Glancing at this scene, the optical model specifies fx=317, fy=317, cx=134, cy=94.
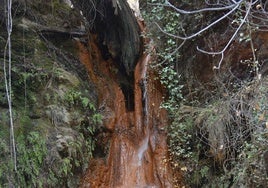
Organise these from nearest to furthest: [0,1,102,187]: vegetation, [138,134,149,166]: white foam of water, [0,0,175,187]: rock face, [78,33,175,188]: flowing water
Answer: [0,1,102,187]: vegetation < [0,0,175,187]: rock face < [78,33,175,188]: flowing water < [138,134,149,166]: white foam of water

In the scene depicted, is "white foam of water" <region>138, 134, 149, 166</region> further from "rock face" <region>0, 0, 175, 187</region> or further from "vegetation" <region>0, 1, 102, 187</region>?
"vegetation" <region>0, 1, 102, 187</region>

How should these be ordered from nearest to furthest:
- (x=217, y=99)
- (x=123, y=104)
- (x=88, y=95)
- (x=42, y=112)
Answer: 1. (x=42, y=112)
2. (x=217, y=99)
3. (x=88, y=95)
4. (x=123, y=104)

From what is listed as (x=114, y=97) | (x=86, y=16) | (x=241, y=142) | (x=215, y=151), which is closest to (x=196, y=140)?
(x=215, y=151)

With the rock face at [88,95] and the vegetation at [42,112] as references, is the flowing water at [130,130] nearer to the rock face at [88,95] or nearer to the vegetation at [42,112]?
the rock face at [88,95]

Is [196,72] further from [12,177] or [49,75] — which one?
[12,177]

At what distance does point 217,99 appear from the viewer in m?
5.59

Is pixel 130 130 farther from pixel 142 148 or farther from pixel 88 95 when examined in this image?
pixel 88 95

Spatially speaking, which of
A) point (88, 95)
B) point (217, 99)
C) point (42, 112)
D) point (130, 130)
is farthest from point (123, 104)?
point (42, 112)

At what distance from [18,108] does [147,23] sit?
12.2ft

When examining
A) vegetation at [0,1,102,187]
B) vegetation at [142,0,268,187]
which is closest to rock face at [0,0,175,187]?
vegetation at [0,1,102,187]

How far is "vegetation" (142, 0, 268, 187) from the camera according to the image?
14.3 feet

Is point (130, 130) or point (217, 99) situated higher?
point (217, 99)

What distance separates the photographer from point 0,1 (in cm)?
515

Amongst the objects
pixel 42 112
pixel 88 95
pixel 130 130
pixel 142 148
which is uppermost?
pixel 88 95
